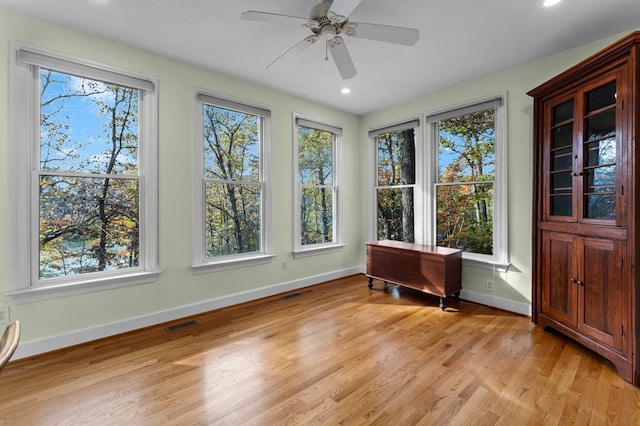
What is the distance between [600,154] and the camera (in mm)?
2283

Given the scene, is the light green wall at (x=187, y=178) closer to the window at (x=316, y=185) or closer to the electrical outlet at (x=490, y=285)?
the electrical outlet at (x=490, y=285)

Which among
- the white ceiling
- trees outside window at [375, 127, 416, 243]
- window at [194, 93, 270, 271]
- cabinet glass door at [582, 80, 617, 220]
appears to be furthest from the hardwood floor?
the white ceiling

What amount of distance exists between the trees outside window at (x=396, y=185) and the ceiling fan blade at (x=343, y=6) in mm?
Result: 2626

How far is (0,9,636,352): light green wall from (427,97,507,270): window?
0.12 m

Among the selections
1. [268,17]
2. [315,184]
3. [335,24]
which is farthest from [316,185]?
[268,17]

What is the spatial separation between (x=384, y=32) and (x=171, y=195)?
2.51 metres

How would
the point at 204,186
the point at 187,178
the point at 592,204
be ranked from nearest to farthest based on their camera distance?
the point at 592,204
the point at 187,178
the point at 204,186

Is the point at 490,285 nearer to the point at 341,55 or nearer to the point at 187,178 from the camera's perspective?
the point at 341,55

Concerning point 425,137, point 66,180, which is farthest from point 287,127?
point 66,180

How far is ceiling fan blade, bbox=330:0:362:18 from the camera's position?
1849mm

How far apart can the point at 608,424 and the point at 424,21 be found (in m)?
2.96

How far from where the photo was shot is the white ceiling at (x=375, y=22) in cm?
227

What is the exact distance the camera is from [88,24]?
8.21 ft

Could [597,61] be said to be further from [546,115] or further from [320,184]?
[320,184]
